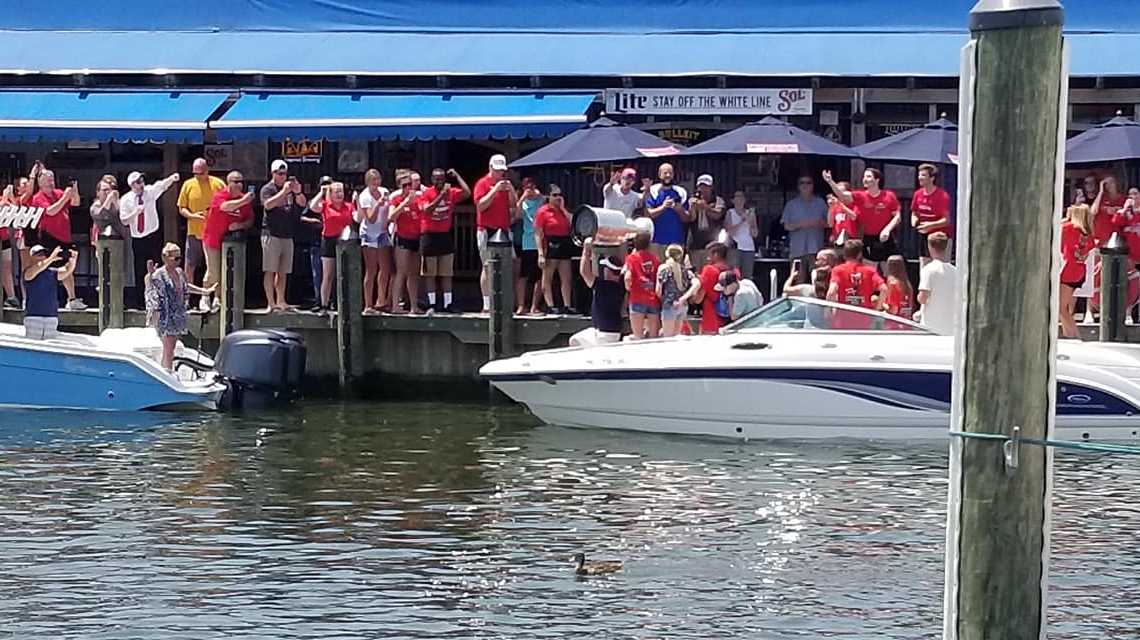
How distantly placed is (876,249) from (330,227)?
585cm

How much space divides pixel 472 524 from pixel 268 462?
3.59 metres

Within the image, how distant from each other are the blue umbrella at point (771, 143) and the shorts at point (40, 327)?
687 cm

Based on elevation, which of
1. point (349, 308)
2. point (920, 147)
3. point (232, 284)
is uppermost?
point (920, 147)

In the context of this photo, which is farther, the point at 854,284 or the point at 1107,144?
the point at 1107,144

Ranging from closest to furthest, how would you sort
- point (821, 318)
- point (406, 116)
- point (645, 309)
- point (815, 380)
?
point (815, 380) → point (821, 318) → point (645, 309) → point (406, 116)

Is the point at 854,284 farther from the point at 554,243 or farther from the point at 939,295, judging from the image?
the point at 554,243

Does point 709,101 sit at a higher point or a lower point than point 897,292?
higher

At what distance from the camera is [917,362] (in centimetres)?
Result: 1683

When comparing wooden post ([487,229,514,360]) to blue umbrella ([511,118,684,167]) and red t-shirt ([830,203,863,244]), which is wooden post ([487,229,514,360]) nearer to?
blue umbrella ([511,118,684,167])

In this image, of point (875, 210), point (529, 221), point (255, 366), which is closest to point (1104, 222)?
point (875, 210)

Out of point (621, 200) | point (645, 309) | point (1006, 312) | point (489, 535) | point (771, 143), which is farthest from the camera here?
point (771, 143)

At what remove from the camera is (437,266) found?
2178 cm

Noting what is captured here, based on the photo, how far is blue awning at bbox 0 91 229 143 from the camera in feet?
79.3

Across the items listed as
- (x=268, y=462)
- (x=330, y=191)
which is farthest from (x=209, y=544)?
(x=330, y=191)
